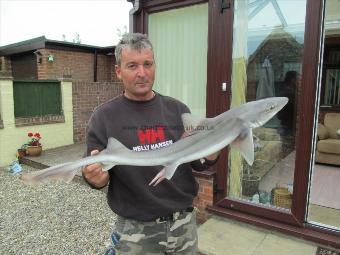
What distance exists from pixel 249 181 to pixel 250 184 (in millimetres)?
41

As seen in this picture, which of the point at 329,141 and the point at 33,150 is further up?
the point at 329,141

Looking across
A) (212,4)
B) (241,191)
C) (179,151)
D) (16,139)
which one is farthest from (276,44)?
(16,139)

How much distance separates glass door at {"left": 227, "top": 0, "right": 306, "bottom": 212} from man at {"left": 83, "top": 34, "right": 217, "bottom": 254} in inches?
82.3

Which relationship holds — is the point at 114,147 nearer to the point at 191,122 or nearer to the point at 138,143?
the point at 138,143

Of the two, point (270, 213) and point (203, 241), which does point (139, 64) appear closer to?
point (203, 241)

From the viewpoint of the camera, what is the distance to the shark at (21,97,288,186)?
64.8 inches

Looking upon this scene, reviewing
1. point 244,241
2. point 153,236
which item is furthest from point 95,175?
point 244,241

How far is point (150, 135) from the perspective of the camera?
203cm

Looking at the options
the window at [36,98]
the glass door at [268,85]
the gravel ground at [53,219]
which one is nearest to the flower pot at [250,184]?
the glass door at [268,85]

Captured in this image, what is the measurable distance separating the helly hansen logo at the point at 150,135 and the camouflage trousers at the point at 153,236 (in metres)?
0.52

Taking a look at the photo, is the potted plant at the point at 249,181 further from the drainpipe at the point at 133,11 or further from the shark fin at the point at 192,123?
the drainpipe at the point at 133,11

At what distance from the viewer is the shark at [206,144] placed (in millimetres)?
1646

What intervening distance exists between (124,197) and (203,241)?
6.43 ft

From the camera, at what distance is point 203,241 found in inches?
146
